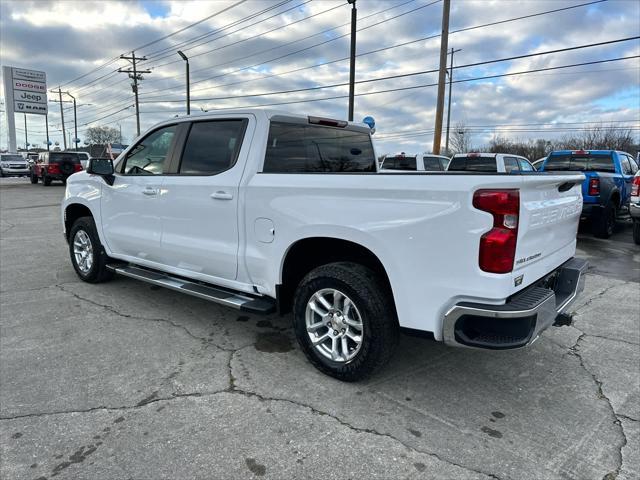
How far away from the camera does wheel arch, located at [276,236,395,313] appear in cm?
325

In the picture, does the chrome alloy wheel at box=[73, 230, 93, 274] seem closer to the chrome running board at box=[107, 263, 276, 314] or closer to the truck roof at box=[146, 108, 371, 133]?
the chrome running board at box=[107, 263, 276, 314]

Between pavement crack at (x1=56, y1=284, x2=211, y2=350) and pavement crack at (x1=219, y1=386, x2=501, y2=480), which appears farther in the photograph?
pavement crack at (x1=56, y1=284, x2=211, y2=350)

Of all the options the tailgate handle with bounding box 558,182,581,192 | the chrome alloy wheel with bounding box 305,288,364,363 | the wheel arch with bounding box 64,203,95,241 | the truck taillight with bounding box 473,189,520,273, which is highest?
the tailgate handle with bounding box 558,182,581,192

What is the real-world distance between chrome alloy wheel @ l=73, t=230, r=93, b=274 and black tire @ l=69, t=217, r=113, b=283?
3 cm

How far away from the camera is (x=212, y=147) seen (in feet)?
13.5

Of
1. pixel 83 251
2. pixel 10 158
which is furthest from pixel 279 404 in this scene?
pixel 10 158

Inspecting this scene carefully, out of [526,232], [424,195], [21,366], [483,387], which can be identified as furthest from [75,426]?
[526,232]

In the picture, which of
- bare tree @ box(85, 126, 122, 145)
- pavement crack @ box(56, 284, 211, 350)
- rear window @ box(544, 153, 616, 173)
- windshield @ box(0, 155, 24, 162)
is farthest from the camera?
bare tree @ box(85, 126, 122, 145)

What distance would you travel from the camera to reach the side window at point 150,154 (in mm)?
4543

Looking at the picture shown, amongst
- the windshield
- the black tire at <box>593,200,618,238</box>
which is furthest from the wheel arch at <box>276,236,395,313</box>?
the windshield

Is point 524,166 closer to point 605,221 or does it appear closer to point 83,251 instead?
point 605,221

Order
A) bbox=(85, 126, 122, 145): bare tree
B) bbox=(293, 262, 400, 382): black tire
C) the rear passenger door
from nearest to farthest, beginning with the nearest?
bbox=(293, 262, 400, 382): black tire → the rear passenger door → bbox=(85, 126, 122, 145): bare tree

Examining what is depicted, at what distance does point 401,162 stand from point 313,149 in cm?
1213

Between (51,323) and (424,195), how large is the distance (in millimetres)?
3829
